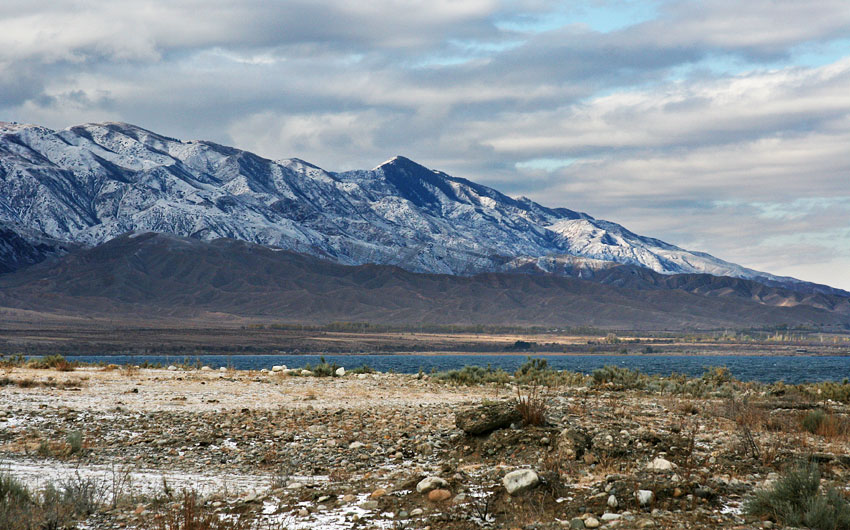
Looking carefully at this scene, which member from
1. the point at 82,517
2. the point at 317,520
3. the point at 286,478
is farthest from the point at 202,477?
the point at 317,520

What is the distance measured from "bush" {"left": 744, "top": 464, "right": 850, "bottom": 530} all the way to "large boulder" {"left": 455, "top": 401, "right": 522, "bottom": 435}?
14.2 feet

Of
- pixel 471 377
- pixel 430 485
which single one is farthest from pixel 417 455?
pixel 471 377

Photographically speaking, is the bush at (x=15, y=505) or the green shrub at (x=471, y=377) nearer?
the bush at (x=15, y=505)

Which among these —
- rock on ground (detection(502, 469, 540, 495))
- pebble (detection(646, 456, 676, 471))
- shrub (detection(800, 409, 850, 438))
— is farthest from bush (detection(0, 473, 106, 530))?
Answer: shrub (detection(800, 409, 850, 438))

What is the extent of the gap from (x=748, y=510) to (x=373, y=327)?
168038mm

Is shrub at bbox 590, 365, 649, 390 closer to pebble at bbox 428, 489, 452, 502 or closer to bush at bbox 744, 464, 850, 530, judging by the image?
bush at bbox 744, 464, 850, 530

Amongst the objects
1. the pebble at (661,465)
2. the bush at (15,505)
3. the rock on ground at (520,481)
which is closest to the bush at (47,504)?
the bush at (15,505)

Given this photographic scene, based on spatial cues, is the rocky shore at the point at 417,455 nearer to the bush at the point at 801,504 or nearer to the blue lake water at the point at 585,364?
the bush at the point at 801,504

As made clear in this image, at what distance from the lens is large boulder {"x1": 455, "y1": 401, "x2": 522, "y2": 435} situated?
12.5 meters

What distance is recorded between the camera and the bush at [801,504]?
7918 mm

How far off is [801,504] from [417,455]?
579 cm

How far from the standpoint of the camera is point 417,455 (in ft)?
40.5

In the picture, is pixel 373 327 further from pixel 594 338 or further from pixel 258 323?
pixel 594 338

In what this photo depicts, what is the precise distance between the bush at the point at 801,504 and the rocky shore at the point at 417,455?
0.24 metres
